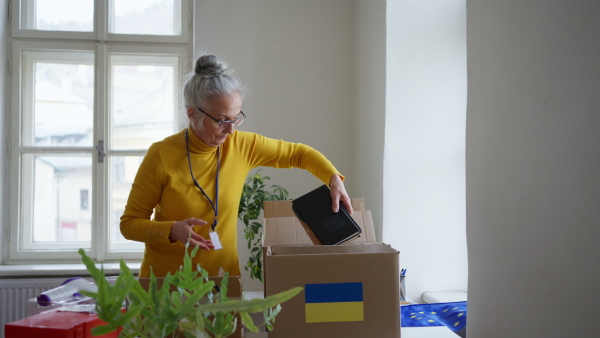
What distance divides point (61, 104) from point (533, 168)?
285cm

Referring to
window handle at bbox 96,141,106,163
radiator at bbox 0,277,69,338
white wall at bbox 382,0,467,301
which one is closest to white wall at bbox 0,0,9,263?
radiator at bbox 0,277,69,338

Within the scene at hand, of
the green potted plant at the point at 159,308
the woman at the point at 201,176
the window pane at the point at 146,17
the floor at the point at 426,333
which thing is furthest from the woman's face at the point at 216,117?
the window pane at the point at 146,17

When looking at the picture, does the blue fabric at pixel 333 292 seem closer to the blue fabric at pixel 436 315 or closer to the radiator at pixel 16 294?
the blue fabric at pixel 436 315

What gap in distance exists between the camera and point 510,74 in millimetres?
1274

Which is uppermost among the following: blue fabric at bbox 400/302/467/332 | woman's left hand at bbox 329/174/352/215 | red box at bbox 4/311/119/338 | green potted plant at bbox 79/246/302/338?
woman's left hand at bbox 329/174/352/215

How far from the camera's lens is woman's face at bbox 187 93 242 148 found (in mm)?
1621

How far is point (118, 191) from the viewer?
313 centimetres

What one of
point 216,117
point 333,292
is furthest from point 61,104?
point 333,292

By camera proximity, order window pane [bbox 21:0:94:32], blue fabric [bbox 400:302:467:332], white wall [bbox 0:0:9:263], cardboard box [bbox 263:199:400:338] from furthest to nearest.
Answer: window pane [bbox 21:0:94:32], white wall [bbox 0:0:9:263], blue fabric [bbox 400:302:467:332], cardboard box [bbox 263:199:400:338]

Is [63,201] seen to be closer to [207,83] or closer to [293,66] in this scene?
[293,66]

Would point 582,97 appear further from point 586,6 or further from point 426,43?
point 426,43

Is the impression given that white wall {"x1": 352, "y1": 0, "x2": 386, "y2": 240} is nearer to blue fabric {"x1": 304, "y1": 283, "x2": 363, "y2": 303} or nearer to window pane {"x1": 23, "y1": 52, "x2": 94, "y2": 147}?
blue fabric {"x1": 304, "y1": 283, "x2": 363, "y2": 303}

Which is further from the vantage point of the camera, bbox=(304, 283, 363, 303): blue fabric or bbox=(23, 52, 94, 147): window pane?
bbox=(23, 52, 94, 147): window pane

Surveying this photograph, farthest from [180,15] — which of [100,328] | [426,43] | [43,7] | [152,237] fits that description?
[100,328]
